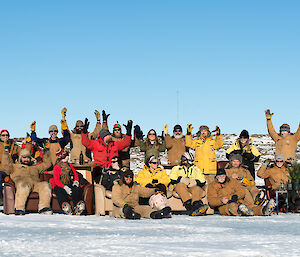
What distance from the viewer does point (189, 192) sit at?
1080 centimetres

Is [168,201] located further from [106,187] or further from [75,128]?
[75,128]

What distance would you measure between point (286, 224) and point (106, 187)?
11.0 ft

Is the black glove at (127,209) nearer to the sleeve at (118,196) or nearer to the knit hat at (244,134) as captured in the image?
the sleeve at (118,196)

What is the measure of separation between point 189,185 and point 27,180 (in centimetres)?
299

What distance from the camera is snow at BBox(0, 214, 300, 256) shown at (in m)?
6.47

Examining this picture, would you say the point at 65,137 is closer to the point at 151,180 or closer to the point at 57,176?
the point at 57,176

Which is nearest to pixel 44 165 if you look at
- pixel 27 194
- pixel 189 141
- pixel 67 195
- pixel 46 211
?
pixel 27 194

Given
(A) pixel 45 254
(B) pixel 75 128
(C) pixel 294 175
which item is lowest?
(A) pixel 45 254

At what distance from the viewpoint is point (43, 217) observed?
10344mm

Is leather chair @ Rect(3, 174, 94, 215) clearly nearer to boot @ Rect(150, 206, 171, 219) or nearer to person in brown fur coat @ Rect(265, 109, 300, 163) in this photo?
boot @ Rect(150, 206, 171, 219)

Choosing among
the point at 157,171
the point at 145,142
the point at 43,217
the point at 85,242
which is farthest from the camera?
the point at 145,142

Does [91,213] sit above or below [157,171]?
below

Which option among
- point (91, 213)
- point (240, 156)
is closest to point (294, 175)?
point (240, 156)

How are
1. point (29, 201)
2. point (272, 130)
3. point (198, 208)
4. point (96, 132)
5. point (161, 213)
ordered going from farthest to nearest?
point (96, 132) → point (272, 130) → point (29, 201) → point (198, 208) → point (161, 213)
